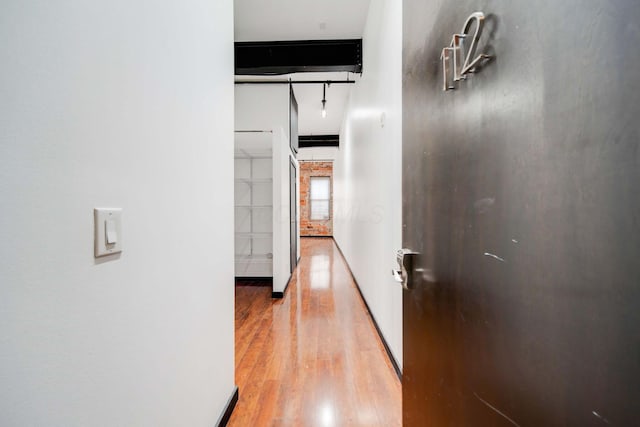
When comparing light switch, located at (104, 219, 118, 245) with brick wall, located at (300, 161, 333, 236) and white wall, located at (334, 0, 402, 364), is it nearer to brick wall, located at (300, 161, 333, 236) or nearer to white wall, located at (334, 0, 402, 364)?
white wall, located at (334, 0, 402, 364)

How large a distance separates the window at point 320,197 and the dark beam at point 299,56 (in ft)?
26.7

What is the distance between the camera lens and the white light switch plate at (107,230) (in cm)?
69

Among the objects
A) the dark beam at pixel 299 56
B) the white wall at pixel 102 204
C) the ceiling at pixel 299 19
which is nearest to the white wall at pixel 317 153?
the dark beam at pixel 299 56

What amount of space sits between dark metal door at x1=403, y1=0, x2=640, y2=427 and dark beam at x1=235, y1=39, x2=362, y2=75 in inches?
121

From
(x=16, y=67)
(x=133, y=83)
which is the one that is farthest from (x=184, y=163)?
(x=16, y=67)

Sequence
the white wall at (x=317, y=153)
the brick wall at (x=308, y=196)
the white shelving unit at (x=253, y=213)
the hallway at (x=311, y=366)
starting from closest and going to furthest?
the hallway at (x=311, y=366), the white shelving unit at (x=253, y=213), the white wall at (x=317, y=153), the brick wall at (x=308, y=196)

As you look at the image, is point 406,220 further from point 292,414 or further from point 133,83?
point 292,414

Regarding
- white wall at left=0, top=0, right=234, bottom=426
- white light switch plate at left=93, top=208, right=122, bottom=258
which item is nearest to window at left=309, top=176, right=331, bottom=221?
white wall at left=0, top=0, right=234, bottom=426

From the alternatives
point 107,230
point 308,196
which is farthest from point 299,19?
point 308,196

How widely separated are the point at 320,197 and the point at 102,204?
36.9 ft

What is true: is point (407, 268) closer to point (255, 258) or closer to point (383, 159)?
point (383, 159)

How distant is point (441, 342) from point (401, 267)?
1.04 ft

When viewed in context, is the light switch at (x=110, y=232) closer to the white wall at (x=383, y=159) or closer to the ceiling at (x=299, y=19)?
the white wall at (x=383, y=159)

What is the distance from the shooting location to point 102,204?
704mm
